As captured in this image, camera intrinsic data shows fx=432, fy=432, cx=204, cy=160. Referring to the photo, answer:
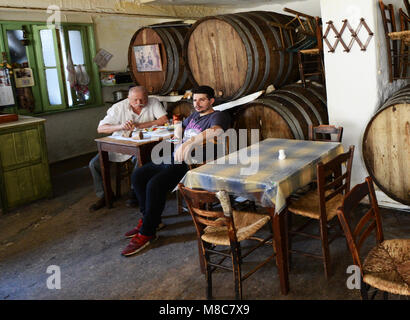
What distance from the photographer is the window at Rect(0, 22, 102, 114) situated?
6.05 m

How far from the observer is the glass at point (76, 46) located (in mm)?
6719

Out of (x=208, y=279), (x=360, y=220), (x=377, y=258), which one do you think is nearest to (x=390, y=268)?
(x=377, y=258)

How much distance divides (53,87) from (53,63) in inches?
14.1

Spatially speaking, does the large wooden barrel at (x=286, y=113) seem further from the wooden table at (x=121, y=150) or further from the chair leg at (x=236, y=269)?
the chair leg at (x=236, y=269)

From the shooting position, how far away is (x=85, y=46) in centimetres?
687

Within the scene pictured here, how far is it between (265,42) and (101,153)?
201 cm

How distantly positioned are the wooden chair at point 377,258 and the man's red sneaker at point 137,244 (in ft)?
6.35

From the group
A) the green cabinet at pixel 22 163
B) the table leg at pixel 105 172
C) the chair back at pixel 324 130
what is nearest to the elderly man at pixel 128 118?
the table leg at pixel 105 172

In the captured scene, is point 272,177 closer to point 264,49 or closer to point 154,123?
point 264,49

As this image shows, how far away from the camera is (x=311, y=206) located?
9.66 feet

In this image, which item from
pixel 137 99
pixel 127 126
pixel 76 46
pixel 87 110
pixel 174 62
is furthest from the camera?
pixel 87 110

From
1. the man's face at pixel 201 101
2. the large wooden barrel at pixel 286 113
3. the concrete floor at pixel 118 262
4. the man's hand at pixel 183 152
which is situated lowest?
the concrete floor at pixel 118 262

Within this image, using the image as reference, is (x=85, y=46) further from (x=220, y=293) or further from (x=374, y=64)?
(x=220, y=293)
